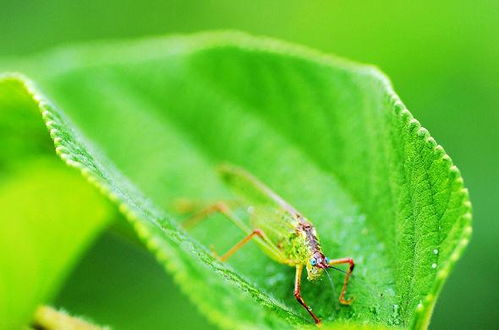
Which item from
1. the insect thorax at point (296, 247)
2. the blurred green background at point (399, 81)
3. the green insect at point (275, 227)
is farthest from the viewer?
the blurred green background at point (399, 81)

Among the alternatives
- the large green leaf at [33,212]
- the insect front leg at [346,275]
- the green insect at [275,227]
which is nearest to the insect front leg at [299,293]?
the green insect at [275,227]

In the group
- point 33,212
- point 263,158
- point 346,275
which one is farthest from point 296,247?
point 33,212

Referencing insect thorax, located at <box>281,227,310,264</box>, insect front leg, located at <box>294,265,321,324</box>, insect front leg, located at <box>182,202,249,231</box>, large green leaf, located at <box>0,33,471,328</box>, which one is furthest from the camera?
insect front leg, located at <box>182,202,249,231</box>

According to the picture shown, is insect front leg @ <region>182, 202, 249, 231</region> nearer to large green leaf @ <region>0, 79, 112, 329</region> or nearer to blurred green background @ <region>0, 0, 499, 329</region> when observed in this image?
large green leaf @ <region>0, 79, 112, 329</region>

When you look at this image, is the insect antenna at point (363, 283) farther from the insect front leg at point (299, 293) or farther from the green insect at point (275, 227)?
the insect front leg at point (299, 293)

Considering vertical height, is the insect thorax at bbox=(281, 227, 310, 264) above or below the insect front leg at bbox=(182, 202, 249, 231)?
below

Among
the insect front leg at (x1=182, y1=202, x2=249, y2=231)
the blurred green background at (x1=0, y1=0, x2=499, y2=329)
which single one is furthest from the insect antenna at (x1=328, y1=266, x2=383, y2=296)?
the blurred green background at (x1=0, y1=0, x2=499, y2=329)

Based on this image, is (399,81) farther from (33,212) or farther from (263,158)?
(33,212)
